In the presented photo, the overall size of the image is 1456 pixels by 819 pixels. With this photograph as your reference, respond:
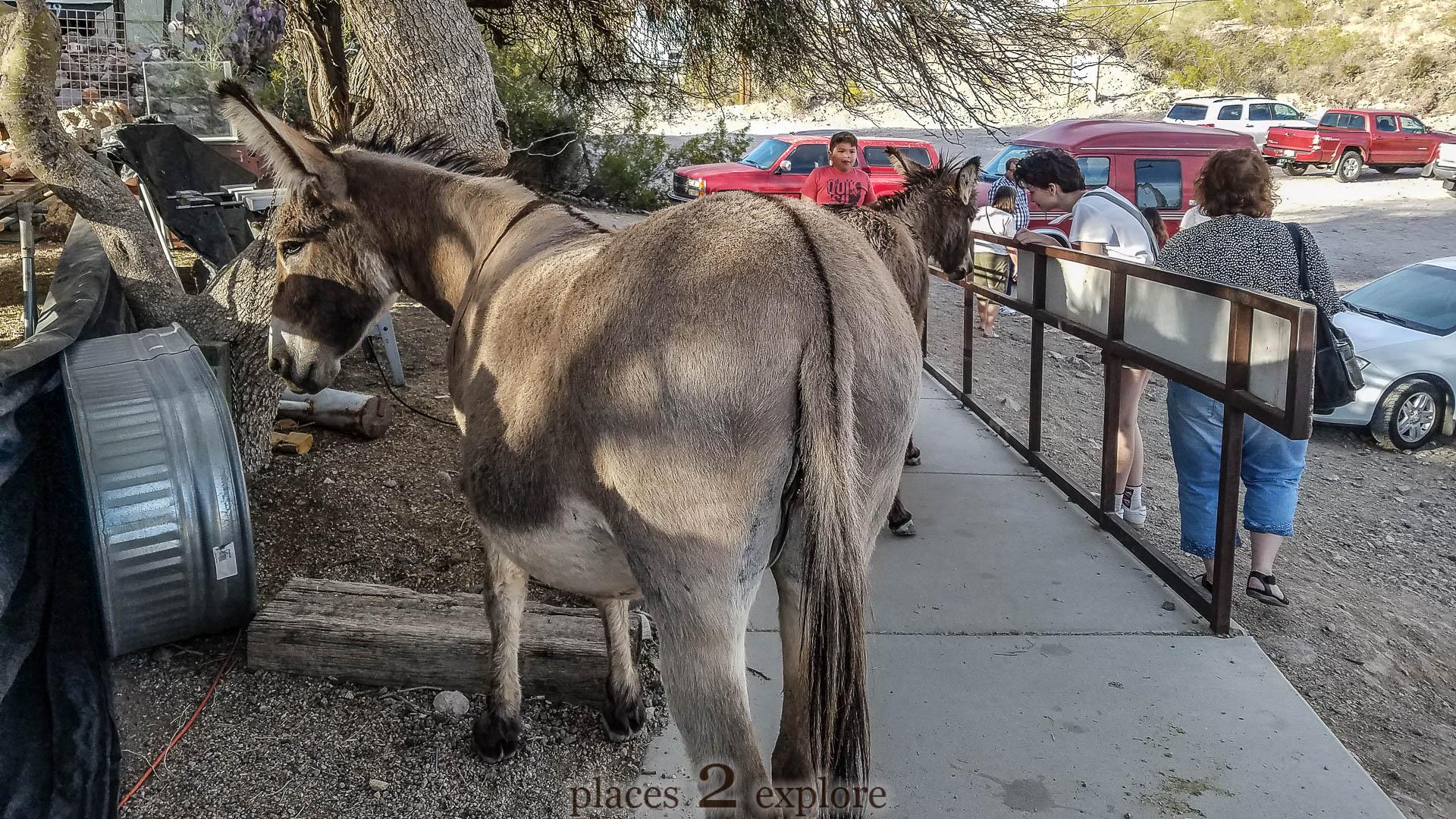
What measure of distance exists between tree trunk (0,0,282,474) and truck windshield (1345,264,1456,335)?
9400 millimetres

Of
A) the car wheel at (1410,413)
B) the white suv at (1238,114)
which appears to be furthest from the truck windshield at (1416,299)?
the white suv at (1238,114)

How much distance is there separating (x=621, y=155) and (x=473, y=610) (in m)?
14.9

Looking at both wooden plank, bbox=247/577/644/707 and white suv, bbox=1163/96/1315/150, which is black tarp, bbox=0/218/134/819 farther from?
white suv, bbox=1163/96/1315/150

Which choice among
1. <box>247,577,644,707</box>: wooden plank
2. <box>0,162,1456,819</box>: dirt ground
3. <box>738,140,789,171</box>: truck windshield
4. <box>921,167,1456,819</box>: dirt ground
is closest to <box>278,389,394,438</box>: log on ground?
<box>0,162,1456,819</box>: dirt ground

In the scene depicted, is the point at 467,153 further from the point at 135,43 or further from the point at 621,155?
the point at 621,155

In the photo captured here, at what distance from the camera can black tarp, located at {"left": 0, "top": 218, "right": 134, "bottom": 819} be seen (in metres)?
2.56

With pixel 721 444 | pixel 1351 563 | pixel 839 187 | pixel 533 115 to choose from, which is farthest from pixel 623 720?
pixel 533 115

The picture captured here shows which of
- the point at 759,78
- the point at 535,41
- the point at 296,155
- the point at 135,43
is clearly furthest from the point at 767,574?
the point at 135,43

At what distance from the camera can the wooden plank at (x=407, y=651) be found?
3.38 meters

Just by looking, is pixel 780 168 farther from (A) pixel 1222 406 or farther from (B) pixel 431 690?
(B) pixel 431 690

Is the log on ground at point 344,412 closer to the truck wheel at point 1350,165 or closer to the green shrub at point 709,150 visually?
the green shrub at point 709,150

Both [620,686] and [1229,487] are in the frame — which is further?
[1229,487]

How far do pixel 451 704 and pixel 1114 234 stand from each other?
436cm

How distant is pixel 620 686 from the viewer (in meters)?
3.26
